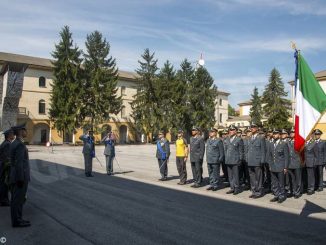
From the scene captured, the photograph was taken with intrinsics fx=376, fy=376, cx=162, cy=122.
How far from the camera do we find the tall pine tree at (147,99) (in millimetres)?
60875

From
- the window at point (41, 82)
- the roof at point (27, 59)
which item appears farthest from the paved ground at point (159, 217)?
the roof at point (27, 59)

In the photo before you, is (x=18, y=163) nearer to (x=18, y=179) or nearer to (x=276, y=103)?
(x=18, y=179)

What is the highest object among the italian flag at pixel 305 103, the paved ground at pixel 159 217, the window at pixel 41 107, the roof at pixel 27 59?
the roof at pixel 27 59

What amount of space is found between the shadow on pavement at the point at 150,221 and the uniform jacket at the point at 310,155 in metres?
3.46

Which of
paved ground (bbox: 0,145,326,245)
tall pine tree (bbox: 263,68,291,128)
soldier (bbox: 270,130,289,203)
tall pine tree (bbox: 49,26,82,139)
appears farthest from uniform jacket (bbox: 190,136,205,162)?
tall pine tree (bbox: 263,68,291,128)

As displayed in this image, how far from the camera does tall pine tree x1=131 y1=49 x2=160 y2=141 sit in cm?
6088

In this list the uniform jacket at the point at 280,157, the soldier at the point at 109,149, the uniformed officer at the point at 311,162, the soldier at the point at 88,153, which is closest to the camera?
the uniform jacket at the point at 280,157

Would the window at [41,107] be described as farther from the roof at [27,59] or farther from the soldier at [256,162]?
the soldier at [256,162]

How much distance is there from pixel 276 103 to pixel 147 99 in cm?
2146

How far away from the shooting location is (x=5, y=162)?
876 cm

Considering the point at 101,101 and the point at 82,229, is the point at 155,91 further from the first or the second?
the point at 82,229

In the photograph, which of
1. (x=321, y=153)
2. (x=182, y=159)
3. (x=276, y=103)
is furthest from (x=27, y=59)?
(x=321, y=153)

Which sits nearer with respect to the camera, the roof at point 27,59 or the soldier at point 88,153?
the soldier at point 88,153

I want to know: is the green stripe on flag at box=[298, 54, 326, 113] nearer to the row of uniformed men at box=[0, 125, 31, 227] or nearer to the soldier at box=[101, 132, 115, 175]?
the row of uniformed men at box=[0, 125, 31, 227]
